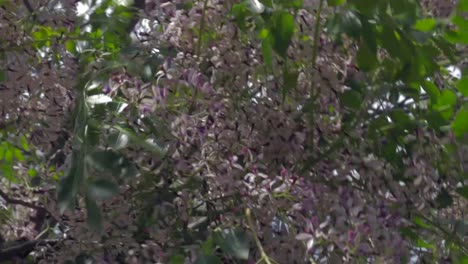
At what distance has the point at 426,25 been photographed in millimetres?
1893

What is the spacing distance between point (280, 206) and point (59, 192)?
15.3 inches

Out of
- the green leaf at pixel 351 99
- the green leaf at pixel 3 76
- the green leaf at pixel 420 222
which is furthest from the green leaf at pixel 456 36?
the green leaf at pixel 3 76

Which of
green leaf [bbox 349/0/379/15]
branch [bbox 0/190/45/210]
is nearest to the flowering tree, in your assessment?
green leaf [bbox 349/0/379/15]

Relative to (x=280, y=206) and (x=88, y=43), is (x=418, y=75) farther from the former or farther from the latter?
(x=88, y=43)

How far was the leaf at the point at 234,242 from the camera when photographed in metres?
1.67

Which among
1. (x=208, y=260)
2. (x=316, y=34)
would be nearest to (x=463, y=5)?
(x=316, y=34)

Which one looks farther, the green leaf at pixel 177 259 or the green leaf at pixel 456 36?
the green leaf at pixel 456 36

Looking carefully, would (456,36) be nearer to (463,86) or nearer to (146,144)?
(463,86)

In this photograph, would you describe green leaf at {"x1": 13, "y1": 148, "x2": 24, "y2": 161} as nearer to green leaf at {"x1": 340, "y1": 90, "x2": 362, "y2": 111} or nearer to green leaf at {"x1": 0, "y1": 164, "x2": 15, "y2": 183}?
green leaf at {"x1": 0, "y1": 164, "x2": 15, "y2": 183}

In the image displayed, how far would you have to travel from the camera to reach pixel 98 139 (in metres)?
1.80

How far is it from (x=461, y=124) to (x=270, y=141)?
36 cm

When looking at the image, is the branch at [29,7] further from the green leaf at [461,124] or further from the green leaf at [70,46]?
the green leaf at [461,124]

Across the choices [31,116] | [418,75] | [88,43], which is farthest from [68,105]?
[418,75]

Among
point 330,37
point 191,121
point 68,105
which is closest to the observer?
point 191,121
